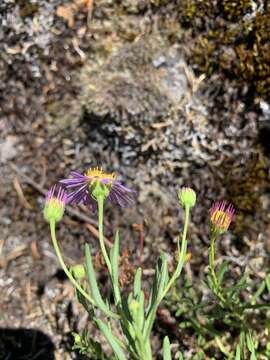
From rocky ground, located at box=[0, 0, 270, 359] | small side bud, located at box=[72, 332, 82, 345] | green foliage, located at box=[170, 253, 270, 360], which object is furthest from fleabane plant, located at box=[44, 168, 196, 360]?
rocky ground, located at box=[0, 0, 270, 359]

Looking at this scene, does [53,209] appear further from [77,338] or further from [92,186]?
[77,338]

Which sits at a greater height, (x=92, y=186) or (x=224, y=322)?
(x=92, y=186)

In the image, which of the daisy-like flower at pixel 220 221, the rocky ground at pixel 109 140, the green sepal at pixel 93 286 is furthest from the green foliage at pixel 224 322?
the green sepal at pixel 93 286

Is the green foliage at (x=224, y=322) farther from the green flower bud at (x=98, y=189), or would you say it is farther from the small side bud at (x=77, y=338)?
the green flower bud at (x=98, y=189)

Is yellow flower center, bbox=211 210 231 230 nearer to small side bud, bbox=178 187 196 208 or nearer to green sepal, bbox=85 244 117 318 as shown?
small side bud, bbox=178 187 196 208

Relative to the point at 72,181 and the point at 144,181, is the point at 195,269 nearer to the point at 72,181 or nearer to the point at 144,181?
the point at 144,181

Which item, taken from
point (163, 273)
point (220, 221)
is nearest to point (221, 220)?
point (220, 221)
